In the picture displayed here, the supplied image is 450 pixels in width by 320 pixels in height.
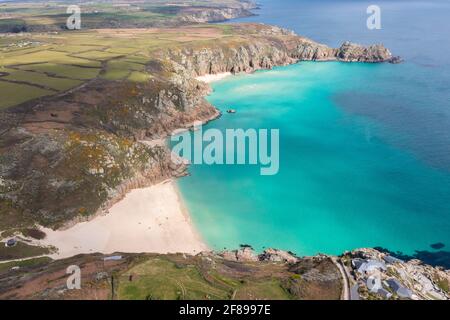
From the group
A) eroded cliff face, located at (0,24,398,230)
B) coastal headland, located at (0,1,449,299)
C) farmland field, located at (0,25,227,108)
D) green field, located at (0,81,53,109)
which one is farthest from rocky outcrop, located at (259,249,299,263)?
farmland field, located at (0,25,227,108)

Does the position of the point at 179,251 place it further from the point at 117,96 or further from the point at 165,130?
the point at 117,96

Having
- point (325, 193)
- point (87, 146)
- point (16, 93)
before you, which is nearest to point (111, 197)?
point (87, 146)

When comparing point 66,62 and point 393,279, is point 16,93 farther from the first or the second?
point 393,279

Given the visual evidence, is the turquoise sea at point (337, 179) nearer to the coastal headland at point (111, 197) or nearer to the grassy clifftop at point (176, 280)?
the coastal headland at point (111, 197)

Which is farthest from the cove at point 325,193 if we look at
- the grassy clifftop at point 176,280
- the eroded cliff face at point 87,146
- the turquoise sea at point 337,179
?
the grassy clifftop at point 176,280

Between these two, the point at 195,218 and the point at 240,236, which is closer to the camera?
the point at 240,236
